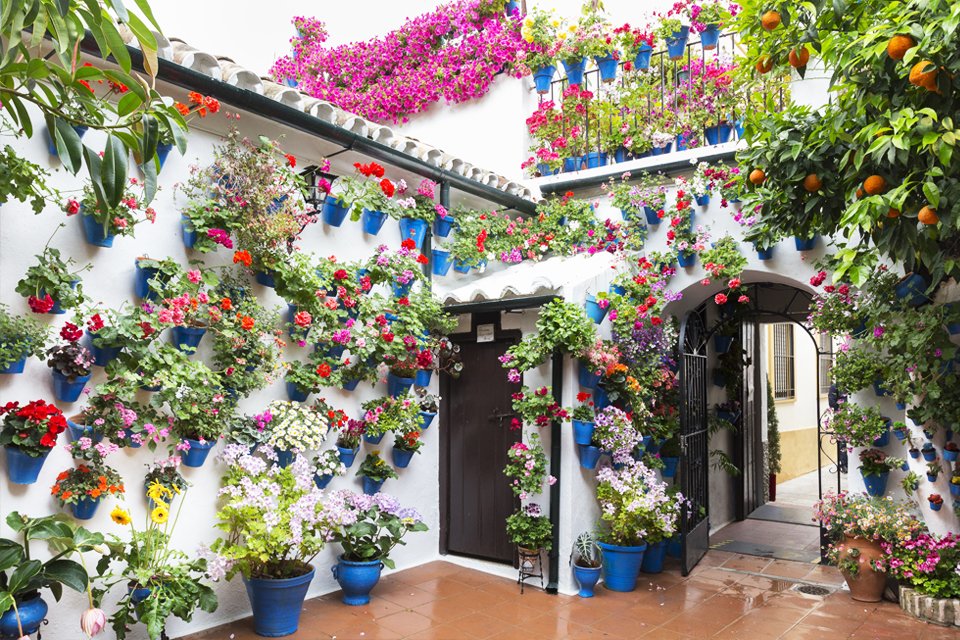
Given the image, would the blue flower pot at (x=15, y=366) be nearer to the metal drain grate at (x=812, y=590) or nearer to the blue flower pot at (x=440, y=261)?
the blue flower pot at (x=440, y=261)

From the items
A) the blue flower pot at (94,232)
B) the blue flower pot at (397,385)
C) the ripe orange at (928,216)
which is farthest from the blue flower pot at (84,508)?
the ripe orange at (928,216)

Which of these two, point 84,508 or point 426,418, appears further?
point 426,418

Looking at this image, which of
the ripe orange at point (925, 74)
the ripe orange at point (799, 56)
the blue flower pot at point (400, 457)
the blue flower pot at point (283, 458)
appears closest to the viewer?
the ripe orange at point (925, 74)

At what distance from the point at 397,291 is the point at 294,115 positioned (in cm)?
173

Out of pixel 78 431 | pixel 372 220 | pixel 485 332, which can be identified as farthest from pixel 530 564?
pixel 78 431

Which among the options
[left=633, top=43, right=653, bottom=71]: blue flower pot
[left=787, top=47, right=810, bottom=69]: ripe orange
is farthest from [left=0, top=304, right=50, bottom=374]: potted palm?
[left=633, top=43, right=653, bottom=71]: blue flower pot

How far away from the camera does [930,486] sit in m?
5.25

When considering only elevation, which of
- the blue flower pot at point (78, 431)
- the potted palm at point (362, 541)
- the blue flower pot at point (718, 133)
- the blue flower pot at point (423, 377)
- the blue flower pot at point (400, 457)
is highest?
the blue flower pot at point (718, 133)

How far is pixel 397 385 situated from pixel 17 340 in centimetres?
292

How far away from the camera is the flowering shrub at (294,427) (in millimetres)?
5023

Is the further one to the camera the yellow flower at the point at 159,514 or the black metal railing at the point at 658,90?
the black metal railing at the point at 658,90

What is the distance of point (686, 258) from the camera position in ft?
21.3

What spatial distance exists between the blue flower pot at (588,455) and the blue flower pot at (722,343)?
327 centimetres

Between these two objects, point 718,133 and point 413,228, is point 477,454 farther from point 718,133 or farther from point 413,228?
point 718,133
